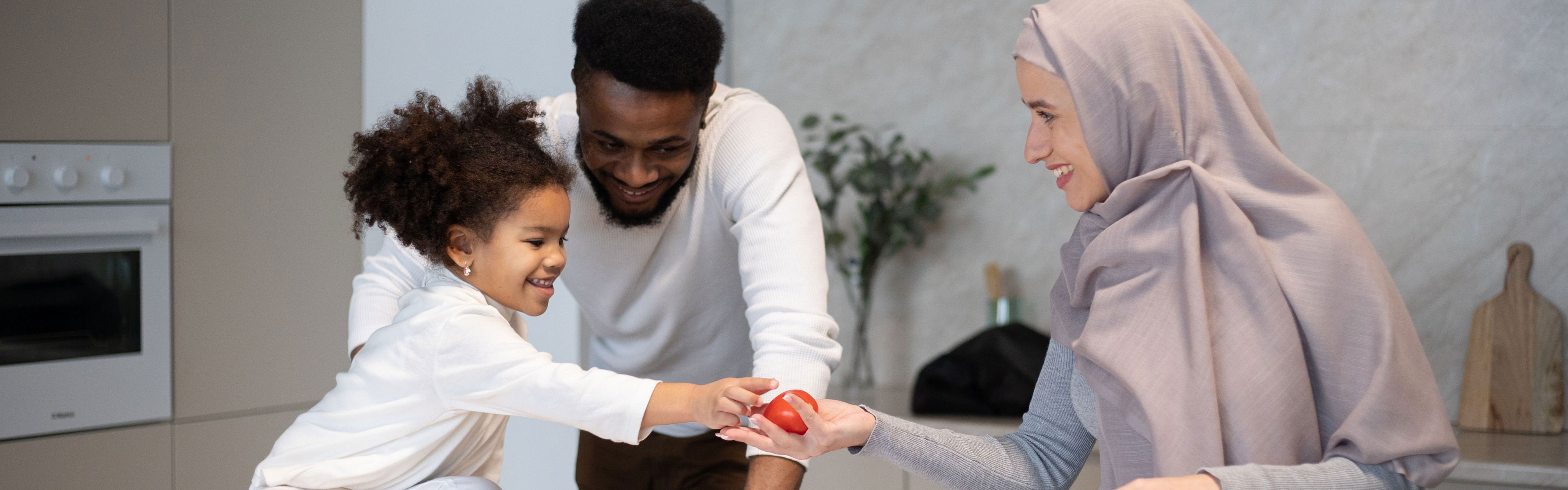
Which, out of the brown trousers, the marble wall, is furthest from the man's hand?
the marble wall

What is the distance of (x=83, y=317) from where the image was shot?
2316 millimetres

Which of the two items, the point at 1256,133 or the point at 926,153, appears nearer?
the point at 1256,133

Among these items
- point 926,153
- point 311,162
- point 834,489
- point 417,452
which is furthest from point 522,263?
point 926,153

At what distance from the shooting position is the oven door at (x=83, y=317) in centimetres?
219

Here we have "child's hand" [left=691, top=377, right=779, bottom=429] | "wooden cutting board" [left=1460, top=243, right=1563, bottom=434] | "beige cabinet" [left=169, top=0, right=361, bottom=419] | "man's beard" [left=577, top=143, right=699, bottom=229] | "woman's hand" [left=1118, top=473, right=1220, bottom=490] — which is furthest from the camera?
"wooden cutting board" [left=1460, top=243, right=1563, bottom=434]

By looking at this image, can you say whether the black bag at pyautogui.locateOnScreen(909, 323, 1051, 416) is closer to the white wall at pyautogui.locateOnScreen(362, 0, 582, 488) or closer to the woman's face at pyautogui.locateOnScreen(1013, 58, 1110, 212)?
the white wall at pyautogui.locateOnScreen(362, 0, 582, 488)

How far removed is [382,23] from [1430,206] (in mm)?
2735

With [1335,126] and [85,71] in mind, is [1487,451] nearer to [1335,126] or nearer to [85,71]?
[1335,126]

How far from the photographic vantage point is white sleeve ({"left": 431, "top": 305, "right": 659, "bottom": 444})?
4.04 ft

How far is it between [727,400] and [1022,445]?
42 cm

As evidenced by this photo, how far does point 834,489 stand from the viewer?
9.41 feet

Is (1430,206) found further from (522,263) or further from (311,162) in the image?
(311,162)

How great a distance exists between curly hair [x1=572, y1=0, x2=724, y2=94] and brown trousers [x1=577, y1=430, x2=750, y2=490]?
27.1 inches

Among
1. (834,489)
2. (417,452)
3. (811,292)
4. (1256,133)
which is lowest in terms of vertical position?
(834,489)
